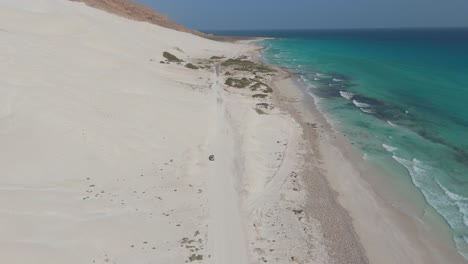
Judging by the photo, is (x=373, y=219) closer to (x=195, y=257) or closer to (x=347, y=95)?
(x=195, y=257)

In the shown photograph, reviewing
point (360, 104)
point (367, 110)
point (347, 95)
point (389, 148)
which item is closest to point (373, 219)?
point (389, 148)

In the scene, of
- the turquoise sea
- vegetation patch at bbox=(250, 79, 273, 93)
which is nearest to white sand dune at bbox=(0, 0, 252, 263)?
vegetation patch at bbox=(250, 79, 273, 93)

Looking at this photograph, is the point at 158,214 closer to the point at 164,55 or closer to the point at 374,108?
the point at 374,108

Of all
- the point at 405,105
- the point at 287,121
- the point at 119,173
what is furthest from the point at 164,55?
the point at 119,173

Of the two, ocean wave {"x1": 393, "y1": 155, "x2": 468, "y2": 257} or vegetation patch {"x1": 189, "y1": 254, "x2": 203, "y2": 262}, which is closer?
vegetation patch {"x1": 189, "y1": 254, "x2": 203, "y2": 262}

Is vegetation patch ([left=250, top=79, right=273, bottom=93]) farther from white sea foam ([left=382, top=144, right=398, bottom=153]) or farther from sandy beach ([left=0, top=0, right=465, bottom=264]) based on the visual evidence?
white sea foam ([left=382, top=144, right=398, bottom=153])

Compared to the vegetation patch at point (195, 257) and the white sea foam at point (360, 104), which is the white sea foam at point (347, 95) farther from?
the vegetation patch at point (195, 257)
